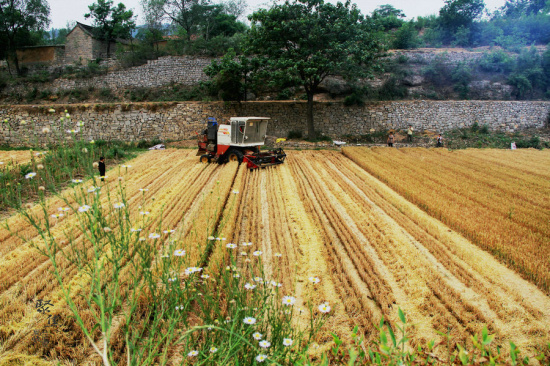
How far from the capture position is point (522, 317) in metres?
4.25

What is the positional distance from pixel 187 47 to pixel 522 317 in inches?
1304

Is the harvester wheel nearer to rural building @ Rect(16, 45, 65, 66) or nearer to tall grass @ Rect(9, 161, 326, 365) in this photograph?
tall grass @ Rect(9, 161, 326, 365)

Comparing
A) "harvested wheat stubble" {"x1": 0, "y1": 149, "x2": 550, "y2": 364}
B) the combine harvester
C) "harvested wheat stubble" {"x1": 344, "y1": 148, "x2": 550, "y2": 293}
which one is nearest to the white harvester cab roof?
the combine harvester

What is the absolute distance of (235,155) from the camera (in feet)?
48.3

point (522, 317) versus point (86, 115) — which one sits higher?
point (86, 115)

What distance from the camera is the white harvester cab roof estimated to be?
45.9 ft

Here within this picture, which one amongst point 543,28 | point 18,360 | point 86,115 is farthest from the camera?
point 543,28

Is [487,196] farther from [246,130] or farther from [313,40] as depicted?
[313,40]

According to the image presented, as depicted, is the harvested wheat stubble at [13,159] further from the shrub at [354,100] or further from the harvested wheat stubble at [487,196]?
the shrub at [354,100]

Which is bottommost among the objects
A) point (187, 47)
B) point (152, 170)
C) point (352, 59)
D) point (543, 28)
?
point (152, 170)

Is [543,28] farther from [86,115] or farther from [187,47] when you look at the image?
[86,115]

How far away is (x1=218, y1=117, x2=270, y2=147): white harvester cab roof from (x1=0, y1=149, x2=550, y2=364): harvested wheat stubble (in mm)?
3137

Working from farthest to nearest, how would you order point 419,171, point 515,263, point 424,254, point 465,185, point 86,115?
point 86,115
point 419,171
point 465,185
point 424,254
point 515,263

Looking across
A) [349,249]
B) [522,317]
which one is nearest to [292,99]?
[349,249]
